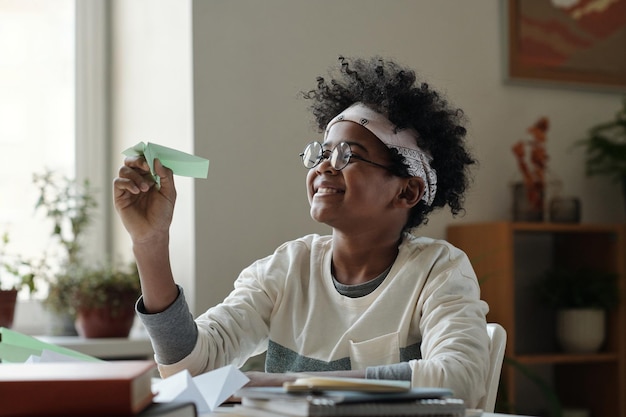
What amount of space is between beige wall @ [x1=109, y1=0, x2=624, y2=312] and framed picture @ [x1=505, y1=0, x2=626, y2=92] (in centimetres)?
7

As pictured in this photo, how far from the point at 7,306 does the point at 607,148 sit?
229cm

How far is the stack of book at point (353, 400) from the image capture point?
83 cm

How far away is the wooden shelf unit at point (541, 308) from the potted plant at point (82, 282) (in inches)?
48.3

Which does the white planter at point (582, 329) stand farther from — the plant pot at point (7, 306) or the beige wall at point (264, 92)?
the plant pot at point (7, 306)

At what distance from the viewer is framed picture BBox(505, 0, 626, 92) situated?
3506 mm

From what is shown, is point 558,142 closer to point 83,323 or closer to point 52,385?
point 83,323

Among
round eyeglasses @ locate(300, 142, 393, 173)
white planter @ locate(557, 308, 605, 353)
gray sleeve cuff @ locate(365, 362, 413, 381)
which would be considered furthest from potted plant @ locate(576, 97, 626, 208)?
Answer: gray sleeve cuff @ locate(365, 362, 413, 381)

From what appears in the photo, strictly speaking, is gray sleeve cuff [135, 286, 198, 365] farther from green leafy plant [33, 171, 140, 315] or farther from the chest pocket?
green leafy plant [33, 171, 140, 315]

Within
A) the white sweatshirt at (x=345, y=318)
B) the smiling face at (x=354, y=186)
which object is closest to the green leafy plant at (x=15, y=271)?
the white sweatshirt at (x=345, y=318)

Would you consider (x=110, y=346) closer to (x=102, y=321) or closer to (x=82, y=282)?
(x=102, y=321)

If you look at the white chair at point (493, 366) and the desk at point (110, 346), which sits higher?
the white chair at point (493, 366)

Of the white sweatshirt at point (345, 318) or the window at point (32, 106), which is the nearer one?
the white sweatshirt at point (345, 318)

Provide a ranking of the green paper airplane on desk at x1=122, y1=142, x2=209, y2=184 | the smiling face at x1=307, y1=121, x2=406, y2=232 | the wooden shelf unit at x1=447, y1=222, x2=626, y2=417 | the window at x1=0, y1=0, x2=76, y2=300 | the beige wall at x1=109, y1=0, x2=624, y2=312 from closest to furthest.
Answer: the green paper airplane on desk at x1=122, y1=142, x2=209, y2=184, the smiling face at x1=307, y1=121, x2=406, y2=232, the beige wall at x1=109, y1=0, x2=624, y2=312, the wooden shelf unit at x1=447, y1=222, x2=626, y2=417, the window at x1=0, y1=0, x2=76, y2=300

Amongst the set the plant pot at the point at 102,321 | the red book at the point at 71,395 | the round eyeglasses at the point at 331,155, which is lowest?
the plant pot at the point at 102,321
